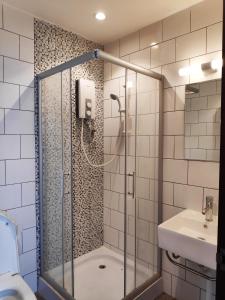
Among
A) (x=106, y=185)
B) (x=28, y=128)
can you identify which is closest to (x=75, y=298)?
(x=106, y=185)

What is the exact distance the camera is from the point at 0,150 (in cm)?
Answer: 171

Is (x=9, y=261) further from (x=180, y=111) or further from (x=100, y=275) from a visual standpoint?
(x=180, y=111)

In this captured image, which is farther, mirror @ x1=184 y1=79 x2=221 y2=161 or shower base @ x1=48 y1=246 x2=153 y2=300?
shower base @ x1=48 y1=246 x2=153 y2=300

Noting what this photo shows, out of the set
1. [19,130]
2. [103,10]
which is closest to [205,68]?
[103,10]

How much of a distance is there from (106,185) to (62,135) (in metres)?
0.83

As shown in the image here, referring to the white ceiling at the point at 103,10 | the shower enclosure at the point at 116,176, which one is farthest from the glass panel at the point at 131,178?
the white ceiling at the point at 103,10

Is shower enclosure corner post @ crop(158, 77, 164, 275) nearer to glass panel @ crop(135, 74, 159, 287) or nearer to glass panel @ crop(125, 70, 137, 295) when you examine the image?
glass panel @ crop(135, 74, 159, 287)

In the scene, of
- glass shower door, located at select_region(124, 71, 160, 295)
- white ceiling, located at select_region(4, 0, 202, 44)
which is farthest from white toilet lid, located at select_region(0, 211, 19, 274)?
white ceiling, located at select_region(4, 0, 202, 44)

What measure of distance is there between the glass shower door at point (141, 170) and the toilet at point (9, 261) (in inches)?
33.9

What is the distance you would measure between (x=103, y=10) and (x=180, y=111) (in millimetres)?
991

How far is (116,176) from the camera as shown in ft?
7.34

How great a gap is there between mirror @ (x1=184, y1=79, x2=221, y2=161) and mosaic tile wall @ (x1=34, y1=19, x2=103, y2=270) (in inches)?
36.4

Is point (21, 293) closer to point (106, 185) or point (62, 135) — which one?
point (62, 135)

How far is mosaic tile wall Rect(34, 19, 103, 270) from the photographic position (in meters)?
1.83
